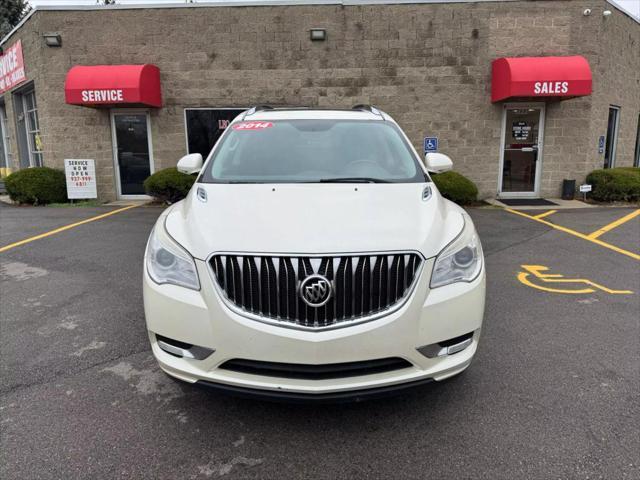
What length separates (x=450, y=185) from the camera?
1122cm

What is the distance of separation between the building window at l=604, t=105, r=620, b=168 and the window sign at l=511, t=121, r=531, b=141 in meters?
3.00

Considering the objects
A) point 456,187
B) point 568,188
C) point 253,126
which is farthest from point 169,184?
point 568,188

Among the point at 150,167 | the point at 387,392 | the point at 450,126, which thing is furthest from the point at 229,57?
the point at 387,392

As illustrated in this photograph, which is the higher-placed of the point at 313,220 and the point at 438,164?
the point at 438,164

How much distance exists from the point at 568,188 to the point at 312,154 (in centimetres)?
1094

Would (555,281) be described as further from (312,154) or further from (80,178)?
(80,178)

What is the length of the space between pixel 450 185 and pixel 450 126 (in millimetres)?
2090

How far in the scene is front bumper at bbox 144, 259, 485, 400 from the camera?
2.34 m

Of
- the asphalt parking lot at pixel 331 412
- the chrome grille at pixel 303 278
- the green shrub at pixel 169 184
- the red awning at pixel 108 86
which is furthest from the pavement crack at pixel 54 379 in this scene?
the red awning at pixel 108 86

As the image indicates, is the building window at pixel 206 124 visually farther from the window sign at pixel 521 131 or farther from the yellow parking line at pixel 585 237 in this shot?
the yellow parking line at pixel 585 237

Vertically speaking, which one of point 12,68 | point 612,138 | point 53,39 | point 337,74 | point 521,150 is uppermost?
point 53,39

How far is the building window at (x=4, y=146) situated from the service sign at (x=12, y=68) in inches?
130

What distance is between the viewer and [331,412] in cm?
284

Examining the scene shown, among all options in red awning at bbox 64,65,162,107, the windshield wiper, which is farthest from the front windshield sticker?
red awning at bbox 64,65,162,107
